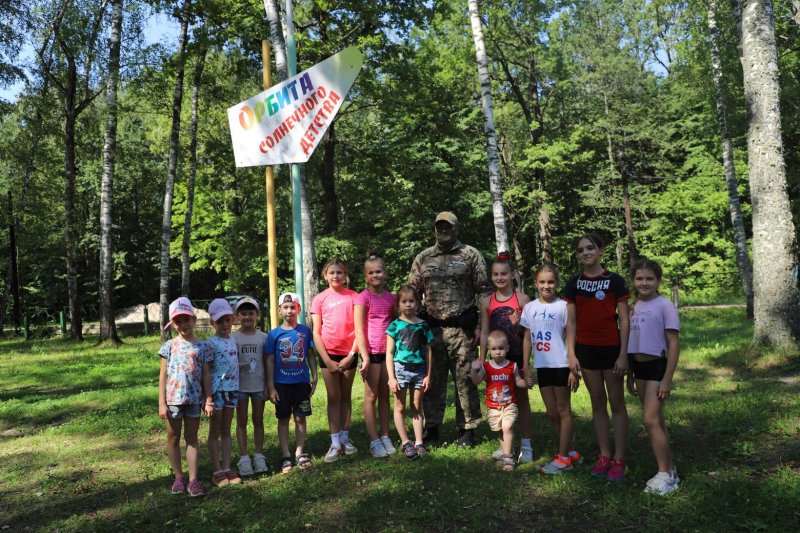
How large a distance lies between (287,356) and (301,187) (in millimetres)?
4291

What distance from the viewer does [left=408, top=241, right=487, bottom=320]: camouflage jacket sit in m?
5.54

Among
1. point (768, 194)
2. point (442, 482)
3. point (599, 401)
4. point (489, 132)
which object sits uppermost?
point (489, 132)

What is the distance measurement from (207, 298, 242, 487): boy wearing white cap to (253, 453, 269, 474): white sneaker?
203 millimetres

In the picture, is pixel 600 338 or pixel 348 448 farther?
pixel 348 448

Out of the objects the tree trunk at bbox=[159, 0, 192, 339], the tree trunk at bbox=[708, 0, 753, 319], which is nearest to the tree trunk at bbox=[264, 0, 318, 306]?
the tree trunk at bbox=[159, 0, 192, 339]

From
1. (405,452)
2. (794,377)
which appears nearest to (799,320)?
(794,377)

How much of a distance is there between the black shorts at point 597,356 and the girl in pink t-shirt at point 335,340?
2.02 m

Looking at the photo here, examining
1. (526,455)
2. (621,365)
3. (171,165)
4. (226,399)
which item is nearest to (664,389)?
(621,365)

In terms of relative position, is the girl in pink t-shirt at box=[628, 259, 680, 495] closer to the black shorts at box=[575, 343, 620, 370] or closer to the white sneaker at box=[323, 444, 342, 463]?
the black shorts at box=[575, 343, 620, 370]

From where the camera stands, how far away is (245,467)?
512 cm

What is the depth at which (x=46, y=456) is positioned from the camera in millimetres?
6219

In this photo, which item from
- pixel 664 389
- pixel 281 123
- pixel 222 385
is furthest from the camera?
pixel 281 123

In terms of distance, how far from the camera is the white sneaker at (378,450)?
5.38 m

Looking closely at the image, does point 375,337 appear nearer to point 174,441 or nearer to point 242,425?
point 242,425
